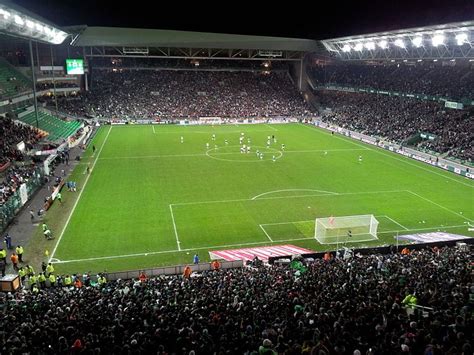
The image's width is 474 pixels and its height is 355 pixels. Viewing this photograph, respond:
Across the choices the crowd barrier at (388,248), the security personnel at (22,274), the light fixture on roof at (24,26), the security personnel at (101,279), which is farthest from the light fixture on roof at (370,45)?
the security personnel at (22,274)

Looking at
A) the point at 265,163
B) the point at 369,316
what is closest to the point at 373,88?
the point at 265,163

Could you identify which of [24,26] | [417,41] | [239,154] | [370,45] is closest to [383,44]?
[370,45]

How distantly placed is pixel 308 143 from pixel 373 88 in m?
25.0

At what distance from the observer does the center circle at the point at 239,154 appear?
1825 inches

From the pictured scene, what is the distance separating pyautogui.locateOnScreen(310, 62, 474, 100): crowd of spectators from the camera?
2328 inches

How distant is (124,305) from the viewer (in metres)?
12.8

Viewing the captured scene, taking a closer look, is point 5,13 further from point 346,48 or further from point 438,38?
point 346,48

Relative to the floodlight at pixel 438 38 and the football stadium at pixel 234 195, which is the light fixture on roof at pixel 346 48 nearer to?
the football stadium at pixel 234 195

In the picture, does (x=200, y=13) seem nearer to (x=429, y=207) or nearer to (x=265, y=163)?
(x=265, y=163)

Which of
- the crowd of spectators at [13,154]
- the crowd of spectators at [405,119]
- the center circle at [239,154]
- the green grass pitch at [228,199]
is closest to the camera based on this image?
the green grass pitch at [228,199]

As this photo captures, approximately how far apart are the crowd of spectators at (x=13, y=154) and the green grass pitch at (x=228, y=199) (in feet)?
11.6

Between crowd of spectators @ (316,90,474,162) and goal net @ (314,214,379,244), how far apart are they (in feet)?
77.4

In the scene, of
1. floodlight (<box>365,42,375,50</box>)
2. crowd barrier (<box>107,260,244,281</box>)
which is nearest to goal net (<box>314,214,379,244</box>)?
crowd barrier (<box>107,260,244,281</box>)

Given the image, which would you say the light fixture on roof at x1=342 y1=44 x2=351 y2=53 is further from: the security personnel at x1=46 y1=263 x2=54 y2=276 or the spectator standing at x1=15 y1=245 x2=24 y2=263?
the security personnel at x1=46 y1=263 x2=54 y2=276
